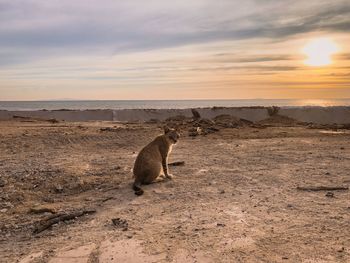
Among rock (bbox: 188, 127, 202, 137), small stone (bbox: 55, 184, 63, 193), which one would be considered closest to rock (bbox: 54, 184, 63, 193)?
small stone (bbox: 55, 184, 63, 193)

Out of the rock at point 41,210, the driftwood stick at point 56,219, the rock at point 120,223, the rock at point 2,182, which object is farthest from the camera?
the rock at point 2,182

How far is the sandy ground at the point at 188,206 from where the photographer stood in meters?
5.88

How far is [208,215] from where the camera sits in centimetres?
720

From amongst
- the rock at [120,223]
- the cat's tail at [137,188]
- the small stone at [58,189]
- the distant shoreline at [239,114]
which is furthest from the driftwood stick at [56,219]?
the distant shoreline at [239,114]

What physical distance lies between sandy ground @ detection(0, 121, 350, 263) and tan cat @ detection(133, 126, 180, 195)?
0.22 metres

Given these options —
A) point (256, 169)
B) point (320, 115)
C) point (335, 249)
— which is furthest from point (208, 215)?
point (320, 115)

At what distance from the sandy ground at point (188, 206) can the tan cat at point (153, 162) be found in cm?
22

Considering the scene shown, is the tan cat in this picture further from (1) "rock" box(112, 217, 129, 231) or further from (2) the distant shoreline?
(2) the distant shoreline

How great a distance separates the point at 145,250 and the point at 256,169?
5.50m

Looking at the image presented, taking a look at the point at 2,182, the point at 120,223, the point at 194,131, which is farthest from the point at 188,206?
the point at 194,131

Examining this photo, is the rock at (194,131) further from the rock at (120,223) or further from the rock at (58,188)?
the rock at (120,223)

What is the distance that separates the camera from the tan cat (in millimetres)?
9453

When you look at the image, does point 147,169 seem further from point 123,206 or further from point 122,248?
point 122,248

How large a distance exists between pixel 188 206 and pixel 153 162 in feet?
7.34
